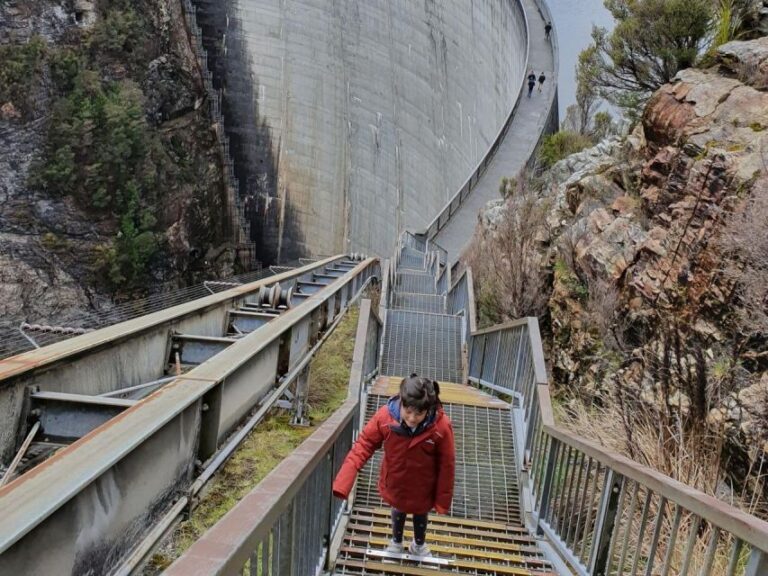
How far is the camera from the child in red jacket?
9.61 ft

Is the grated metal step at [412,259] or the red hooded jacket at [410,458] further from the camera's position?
the grated metal step at [412,259]

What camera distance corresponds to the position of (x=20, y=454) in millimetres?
2984

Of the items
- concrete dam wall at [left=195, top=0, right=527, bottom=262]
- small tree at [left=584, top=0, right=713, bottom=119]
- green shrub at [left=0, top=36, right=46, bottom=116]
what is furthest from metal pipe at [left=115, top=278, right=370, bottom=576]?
green shrub at [left=0, top=36, right=46, bottom=116]

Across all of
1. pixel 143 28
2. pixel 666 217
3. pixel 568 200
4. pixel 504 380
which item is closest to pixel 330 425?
pixel 504 380

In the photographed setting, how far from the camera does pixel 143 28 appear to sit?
28.5 meters

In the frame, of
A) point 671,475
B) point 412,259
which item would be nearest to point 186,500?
point 671,475

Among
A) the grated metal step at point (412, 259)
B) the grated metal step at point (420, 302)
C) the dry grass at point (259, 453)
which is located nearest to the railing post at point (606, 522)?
the dry grass at point (259, 453)

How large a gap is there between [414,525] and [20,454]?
6.37ft

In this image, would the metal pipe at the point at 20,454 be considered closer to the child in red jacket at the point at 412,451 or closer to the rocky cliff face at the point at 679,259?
the child in red jacket at the point at 412,451

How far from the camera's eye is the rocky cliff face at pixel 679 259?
5000mm

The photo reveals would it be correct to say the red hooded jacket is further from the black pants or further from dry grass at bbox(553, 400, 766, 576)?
dry grass at bbox(553, 400, 766, 576)

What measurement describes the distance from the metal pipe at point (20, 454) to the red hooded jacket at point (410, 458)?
149 centimetres

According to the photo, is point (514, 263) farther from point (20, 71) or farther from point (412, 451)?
point (20, 71)

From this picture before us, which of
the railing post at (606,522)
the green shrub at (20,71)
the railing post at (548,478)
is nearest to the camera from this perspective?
the railing post at (606,522)
